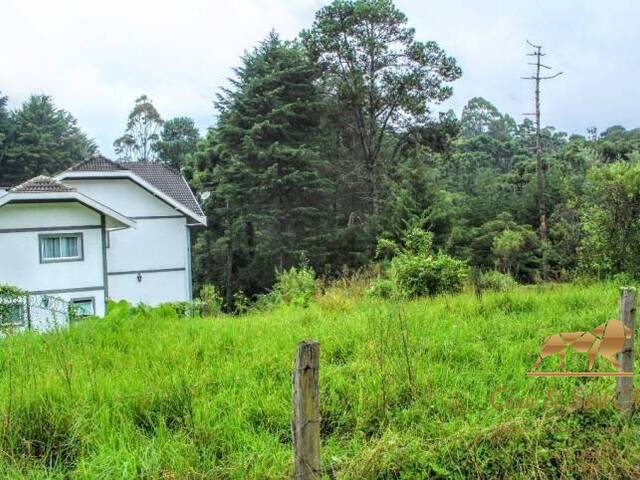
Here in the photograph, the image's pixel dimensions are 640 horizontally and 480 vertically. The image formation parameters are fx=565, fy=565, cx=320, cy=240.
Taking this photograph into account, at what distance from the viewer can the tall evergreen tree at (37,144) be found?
40.0 meters

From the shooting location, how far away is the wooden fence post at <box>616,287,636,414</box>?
3428 mm

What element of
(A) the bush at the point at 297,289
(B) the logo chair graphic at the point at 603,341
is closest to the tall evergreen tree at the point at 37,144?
(A) the bush at the point at 297,289

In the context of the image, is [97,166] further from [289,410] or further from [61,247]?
[289,410]

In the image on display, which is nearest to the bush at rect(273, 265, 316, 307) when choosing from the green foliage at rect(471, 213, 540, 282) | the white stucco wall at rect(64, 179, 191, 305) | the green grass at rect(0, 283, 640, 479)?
the green grass at rect(0, 283, 640, 479)

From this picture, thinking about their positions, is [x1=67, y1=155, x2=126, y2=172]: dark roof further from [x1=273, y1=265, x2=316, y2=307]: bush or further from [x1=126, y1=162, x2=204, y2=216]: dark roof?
[x1=273, y1=265, x2=316, y2=307]: bush

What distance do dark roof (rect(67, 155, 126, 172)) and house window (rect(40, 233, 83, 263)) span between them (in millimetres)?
4592

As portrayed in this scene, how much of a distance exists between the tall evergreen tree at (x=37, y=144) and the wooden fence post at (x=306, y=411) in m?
42.1

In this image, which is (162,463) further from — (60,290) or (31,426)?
(60,290)

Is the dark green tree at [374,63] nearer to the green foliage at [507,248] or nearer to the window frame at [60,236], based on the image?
the green foliage at [507,248]

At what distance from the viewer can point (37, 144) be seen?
41.0 m

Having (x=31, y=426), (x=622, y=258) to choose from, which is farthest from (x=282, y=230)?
(x=31, y=426)

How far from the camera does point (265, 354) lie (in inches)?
199

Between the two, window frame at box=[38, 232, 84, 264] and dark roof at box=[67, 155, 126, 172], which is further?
dark roof at box=[67, 155, 126, 172]

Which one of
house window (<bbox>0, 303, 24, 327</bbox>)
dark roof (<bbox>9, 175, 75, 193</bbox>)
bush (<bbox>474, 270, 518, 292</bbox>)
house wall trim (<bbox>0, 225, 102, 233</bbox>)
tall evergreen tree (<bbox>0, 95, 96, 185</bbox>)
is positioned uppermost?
tall evergreen tree (<bbox>0, 95, 96, 185</bbox>)
